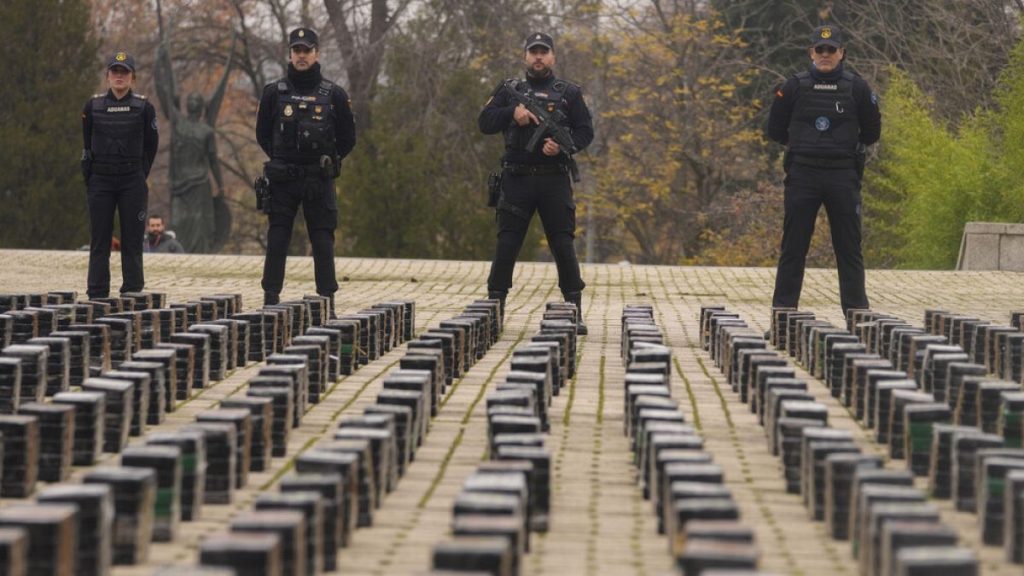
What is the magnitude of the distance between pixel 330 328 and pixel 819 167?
3794 mm

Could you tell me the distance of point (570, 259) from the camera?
13664 millimetres

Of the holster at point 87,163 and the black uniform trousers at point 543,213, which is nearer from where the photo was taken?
the black uniform trousers at point 543,213

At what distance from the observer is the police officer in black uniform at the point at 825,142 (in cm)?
1307

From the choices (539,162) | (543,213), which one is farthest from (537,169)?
(543,213)

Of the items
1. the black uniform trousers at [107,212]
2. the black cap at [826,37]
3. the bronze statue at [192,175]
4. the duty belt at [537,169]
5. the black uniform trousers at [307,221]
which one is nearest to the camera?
the black cap at [826,37]

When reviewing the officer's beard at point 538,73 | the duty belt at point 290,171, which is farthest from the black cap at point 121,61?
the officer's beard at point 538,73

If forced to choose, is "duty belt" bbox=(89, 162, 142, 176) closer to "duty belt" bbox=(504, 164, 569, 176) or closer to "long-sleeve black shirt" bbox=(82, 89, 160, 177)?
"long-sleeve black shirt" bbox=(82, 89, 160, 177)

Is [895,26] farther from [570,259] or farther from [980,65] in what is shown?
[570,259]

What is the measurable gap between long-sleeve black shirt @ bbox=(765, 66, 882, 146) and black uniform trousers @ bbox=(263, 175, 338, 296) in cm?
299

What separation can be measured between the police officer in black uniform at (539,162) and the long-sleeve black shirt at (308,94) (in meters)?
0.98

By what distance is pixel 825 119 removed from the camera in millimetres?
13094

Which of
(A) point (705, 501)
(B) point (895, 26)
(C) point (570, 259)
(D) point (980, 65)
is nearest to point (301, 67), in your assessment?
(C) point (570, 259)

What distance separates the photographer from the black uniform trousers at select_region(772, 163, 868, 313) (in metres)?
13.2

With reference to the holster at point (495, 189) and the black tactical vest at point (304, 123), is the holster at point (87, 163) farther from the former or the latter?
the holster at point (495, 189)
